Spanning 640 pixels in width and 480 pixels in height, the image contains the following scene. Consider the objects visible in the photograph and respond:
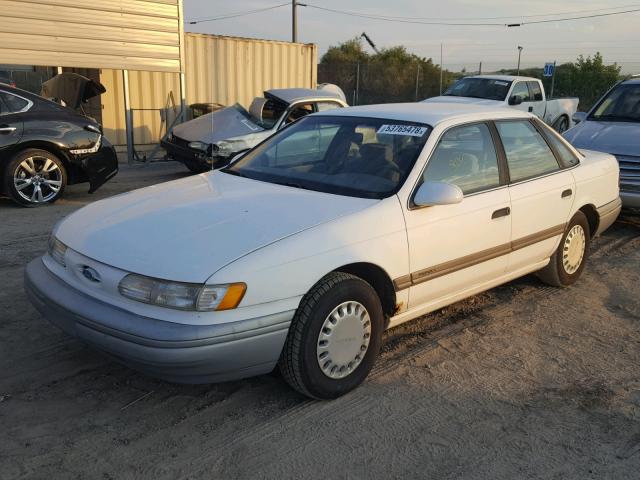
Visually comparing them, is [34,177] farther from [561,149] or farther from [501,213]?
[561,149]

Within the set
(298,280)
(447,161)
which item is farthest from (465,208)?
(298,280)

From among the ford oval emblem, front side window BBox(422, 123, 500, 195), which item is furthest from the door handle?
the ford oval emblem

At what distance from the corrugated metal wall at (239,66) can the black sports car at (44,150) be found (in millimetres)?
7100

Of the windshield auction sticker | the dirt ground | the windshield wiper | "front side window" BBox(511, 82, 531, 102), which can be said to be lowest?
the dirt ground

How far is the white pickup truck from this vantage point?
46.4 feet

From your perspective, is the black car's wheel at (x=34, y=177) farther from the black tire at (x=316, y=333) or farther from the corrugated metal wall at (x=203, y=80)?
the corrugated metal wall at (x=203, y=80)

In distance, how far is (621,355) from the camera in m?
4.15

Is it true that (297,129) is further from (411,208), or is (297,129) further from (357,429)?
(357,429)

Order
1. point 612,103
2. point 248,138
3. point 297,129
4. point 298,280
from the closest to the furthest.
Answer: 1. point 298,280
2. point 297,129
3. point 612,103
4. point 248,138

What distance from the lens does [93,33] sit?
11.7 metres

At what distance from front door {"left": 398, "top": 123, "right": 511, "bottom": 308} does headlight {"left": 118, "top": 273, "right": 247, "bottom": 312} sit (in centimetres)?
119

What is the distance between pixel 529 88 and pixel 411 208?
12921 mm

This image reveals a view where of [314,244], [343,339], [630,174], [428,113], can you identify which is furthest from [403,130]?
[630,174]

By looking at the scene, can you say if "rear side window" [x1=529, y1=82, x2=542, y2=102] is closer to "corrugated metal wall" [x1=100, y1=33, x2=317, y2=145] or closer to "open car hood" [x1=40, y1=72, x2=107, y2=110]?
"corrugated metal wall" [x1=100, y1=33, x2=317, y2=145]
